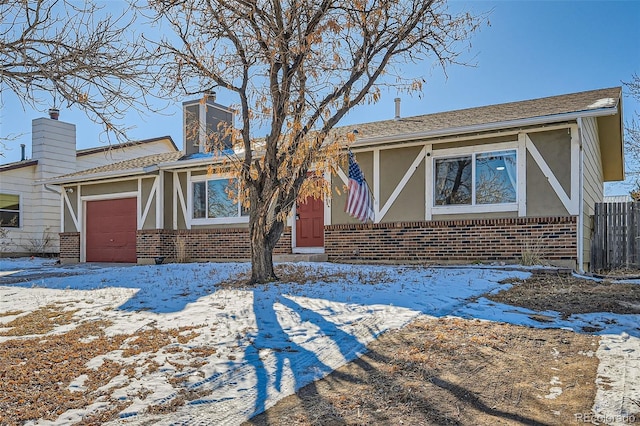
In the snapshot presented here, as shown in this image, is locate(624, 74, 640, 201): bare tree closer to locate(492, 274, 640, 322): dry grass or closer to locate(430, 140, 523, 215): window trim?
locate(430, 140, 523, 215): window trim

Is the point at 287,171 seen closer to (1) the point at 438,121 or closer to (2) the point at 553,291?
(2) the point at 553,291

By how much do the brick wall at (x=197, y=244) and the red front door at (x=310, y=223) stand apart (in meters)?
0.46

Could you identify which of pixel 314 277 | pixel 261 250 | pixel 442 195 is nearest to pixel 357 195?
pixel 442 195

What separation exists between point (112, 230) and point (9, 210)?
4745mm

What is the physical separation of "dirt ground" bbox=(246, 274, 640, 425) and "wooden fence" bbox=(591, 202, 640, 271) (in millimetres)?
8150

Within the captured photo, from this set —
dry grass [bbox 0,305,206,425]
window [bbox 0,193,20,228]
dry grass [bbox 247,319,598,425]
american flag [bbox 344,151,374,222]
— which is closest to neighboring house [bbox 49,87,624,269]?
american flag [bbox 344,151,374,222]

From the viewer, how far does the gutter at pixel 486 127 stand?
27.2 feet

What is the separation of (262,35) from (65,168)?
1400cm

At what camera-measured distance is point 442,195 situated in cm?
1000

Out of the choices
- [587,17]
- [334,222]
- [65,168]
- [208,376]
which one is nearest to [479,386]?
[208,376]

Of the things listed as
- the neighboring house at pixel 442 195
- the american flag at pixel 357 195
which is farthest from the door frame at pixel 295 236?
the american flag at pixel 357 195

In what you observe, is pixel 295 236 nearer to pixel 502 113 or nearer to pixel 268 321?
pixel 502 113

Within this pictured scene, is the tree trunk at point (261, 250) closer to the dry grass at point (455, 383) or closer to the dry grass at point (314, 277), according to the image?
the dry grass at point (314, 277)

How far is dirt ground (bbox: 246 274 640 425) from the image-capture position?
2.52 m
